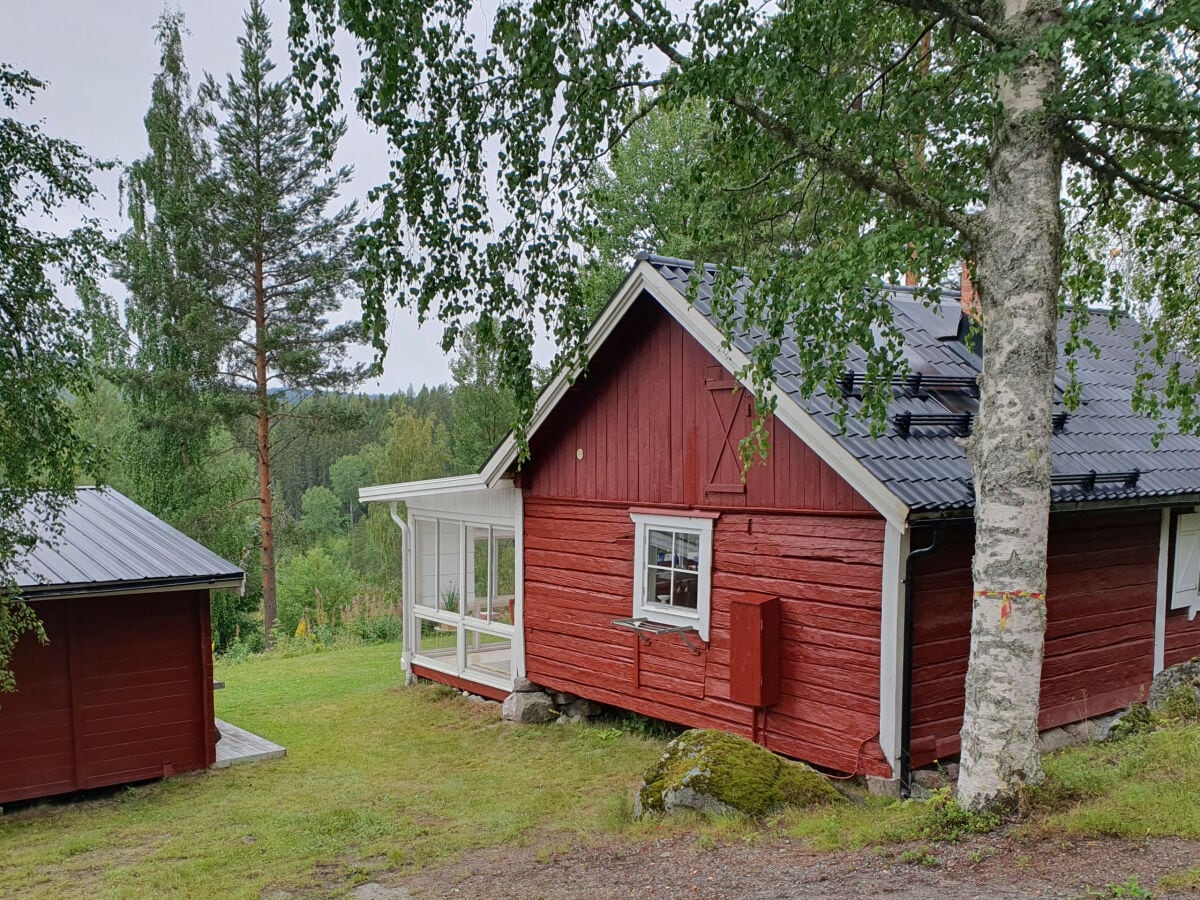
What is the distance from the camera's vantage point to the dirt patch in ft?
14.7

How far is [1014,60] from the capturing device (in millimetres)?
5141

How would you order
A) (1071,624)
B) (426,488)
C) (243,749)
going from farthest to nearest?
(426,488)
(243,749)
(1071,624)

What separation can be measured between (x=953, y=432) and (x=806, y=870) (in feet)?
14.2

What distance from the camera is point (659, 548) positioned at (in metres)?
9.71

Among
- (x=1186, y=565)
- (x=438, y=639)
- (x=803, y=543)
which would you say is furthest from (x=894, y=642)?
(x=438, y=639)

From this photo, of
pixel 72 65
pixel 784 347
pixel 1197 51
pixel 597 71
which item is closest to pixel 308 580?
pixel 72 65

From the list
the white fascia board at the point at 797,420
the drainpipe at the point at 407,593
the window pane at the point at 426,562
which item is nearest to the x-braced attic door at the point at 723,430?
the white fascia board at the point at 797,420

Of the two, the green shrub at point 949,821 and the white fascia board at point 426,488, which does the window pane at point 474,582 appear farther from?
the green shrub at point 949,821

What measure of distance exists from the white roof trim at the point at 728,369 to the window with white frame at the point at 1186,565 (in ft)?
15.3

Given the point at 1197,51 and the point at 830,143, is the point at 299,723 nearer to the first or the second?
the point at 830,143

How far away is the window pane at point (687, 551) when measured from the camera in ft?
30.4

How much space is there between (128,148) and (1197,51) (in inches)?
960

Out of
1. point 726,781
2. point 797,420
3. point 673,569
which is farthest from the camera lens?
point 673,569

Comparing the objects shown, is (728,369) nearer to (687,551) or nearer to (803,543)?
(803,543)
